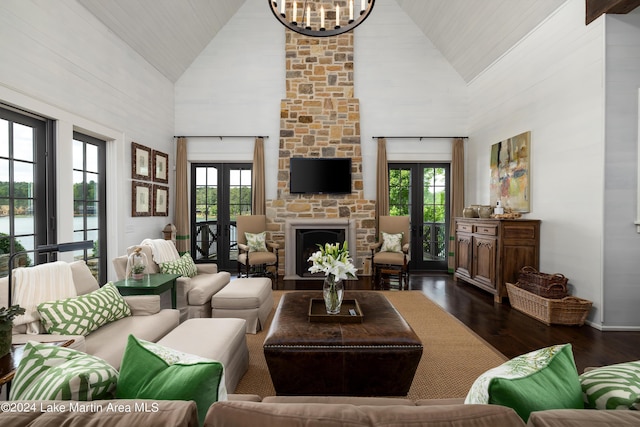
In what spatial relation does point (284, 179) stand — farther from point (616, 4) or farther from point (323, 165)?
point (616, 4)

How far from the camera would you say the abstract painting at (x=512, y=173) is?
4504 millimetres

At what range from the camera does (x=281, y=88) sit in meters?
6.25

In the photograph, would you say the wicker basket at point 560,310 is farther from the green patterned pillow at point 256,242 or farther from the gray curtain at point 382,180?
the green patterned pillow at point 256,242

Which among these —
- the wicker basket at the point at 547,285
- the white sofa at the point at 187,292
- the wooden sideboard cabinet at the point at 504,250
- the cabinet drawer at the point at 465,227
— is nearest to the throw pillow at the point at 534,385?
the white sofa at the point at 187,292

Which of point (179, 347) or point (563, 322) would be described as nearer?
point (179, 347)

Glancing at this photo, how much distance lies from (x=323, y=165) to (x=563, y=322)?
4.26 meters

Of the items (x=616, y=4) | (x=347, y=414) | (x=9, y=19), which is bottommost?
(x=347, y=414)

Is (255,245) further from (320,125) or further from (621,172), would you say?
(621,172)

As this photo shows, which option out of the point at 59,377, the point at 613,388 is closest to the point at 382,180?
the point at 613,388

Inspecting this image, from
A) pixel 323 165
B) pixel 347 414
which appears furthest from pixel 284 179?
pixel 347 414

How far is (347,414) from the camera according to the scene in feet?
2.42

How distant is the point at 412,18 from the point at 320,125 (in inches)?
106

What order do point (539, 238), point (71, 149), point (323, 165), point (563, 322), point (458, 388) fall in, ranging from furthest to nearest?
point (323, 165) → point (539, 238) → point (71, 149) → point (563, 322) → point (458, 388)

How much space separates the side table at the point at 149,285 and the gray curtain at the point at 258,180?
3036 mm
